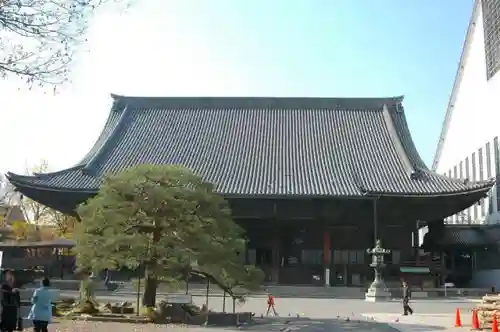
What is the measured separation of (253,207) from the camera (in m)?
33.0

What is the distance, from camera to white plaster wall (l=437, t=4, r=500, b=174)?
A: 36.9 m

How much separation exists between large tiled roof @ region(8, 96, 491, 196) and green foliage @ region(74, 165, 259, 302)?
51.0 feet

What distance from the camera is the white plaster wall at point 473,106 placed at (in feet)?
121

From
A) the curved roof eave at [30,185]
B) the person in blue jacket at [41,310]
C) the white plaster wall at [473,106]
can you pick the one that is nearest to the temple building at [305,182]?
the curved roof eave at [30,185]

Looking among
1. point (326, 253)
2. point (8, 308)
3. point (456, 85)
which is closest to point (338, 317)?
point (8, 308)

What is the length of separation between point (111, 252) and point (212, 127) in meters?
25.2

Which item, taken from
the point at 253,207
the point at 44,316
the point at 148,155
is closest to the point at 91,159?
the point at 148,155

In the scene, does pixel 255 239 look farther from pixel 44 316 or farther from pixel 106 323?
pixel 44 316

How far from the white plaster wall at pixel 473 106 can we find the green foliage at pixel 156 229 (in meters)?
24.7

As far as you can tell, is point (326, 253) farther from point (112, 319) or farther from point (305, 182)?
point (112, 319)

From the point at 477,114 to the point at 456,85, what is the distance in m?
5.67

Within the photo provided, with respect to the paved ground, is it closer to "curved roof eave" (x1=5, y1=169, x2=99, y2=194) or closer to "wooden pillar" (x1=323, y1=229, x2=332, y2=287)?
"wooden pillar" (x1=323, y1=229, x2=332, y2=287)

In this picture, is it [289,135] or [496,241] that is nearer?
[496,241]

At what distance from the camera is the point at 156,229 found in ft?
53.8
